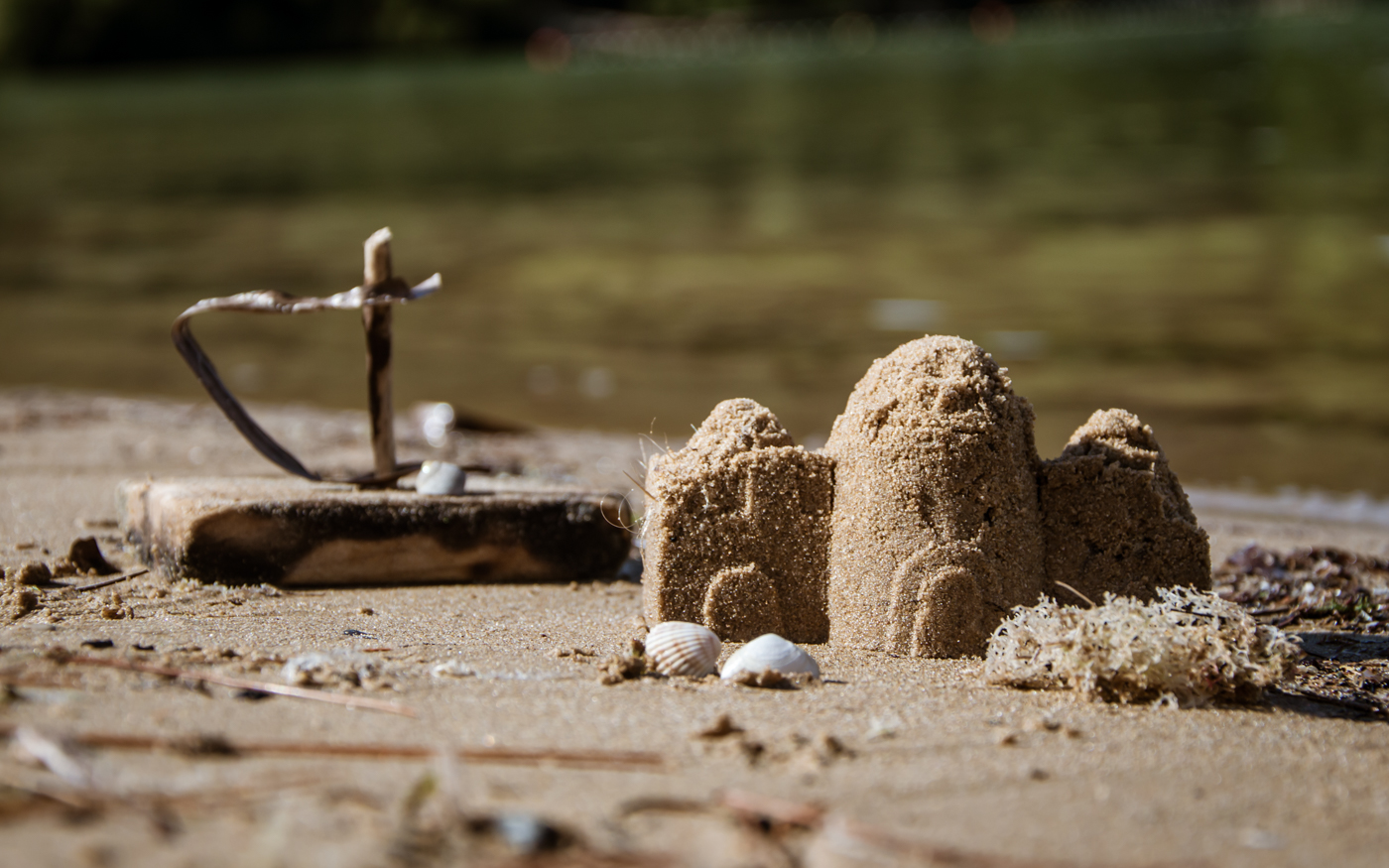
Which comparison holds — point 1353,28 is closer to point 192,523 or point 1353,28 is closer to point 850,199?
point 850,199

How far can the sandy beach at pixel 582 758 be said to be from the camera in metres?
2.27

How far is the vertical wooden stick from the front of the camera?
430 cm

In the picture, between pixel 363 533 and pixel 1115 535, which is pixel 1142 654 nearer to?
pixel 1115 535

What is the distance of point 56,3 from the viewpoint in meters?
84.9

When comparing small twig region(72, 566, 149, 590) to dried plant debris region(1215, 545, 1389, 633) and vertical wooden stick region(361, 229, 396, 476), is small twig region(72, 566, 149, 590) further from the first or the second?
dried plant debris region(1215, 545, 1389, 633)

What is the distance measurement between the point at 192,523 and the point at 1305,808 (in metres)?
3.15

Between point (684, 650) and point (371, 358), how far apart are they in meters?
1.70

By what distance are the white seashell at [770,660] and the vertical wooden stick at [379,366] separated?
1628 millimetres

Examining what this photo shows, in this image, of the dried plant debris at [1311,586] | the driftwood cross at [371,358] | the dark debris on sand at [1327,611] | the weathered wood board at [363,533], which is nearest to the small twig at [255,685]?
the weathered wood board at [363,533]

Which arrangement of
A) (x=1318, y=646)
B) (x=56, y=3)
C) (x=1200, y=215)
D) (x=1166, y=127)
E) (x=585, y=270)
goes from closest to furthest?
(x=1318, y=646) → (x=585, y=270) → (x=1200, y=215) → (x=1166, y=127) → (x=56, y=3)

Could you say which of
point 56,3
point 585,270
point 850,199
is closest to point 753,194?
point 850,199

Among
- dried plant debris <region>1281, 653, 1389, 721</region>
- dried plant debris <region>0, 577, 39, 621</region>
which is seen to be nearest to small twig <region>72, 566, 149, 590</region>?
dried plant debris <region>0, 577, 39, 621</region>

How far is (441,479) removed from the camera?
14.4 feet

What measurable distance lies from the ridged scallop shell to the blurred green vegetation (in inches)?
181
